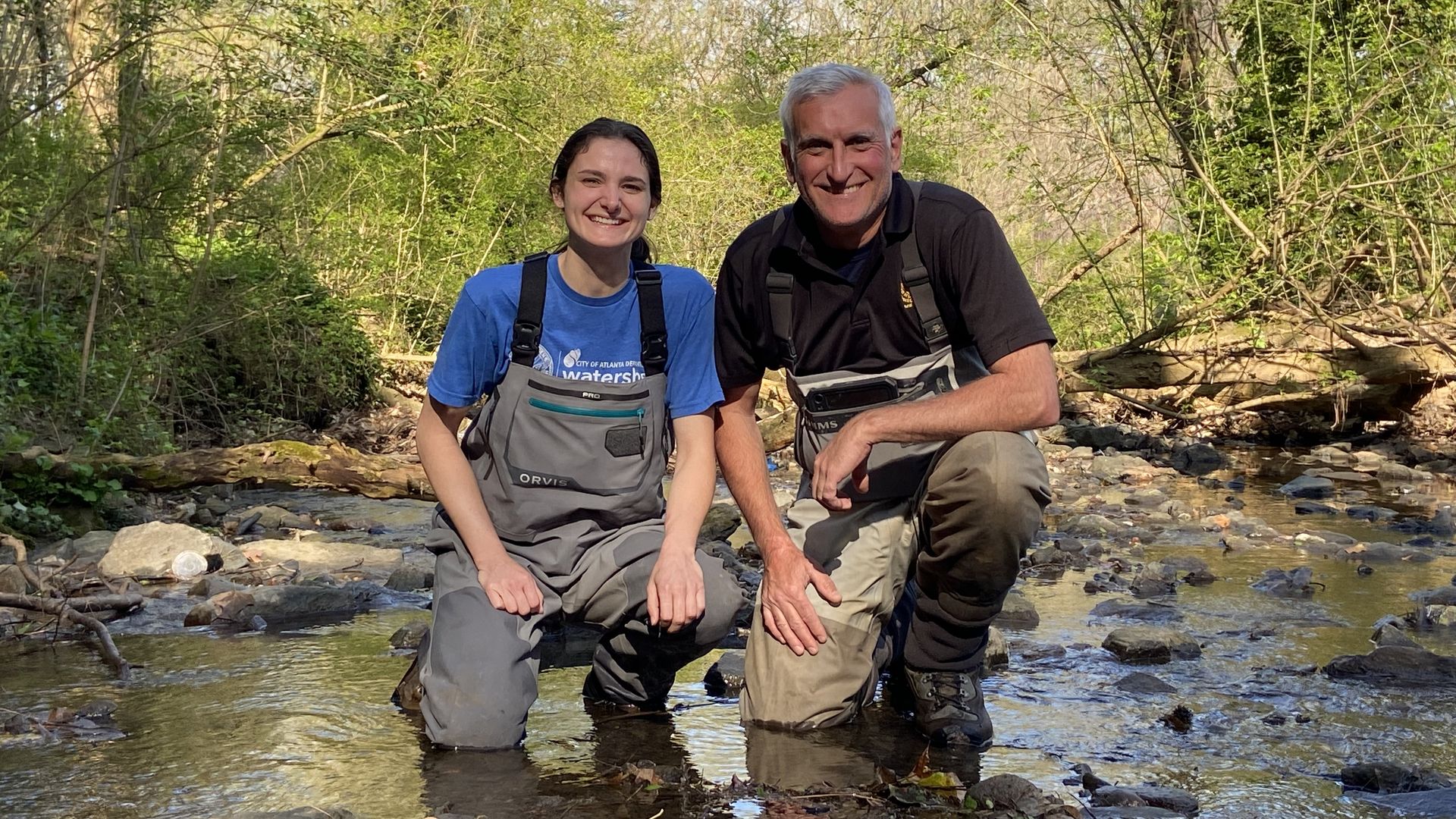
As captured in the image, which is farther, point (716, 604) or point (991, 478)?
point (716, 604)

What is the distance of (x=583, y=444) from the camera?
3.42 meters

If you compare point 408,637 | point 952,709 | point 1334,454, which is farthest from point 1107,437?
point 952,709

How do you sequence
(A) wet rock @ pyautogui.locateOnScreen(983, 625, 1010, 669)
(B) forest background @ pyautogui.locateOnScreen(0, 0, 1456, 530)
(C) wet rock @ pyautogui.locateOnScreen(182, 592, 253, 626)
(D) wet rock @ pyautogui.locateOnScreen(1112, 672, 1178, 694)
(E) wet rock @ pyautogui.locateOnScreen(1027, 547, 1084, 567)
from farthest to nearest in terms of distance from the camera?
(B) forest background @ pyautogui.locateOnScreen(0, 0, 1456, 530) < (E) wet rock @ pyautogui.locateOnScreen(1027, 547, 1084, 567) < (C) wet rock @ pyautogui.locateOnScreen(182, 592, 253, 626) < (A) wet rock @ pyautogui.locateOnScreen(983, 625, 1010, 669) < (D) wet rock @ pyautogui.locateOnScreen(1112, 672, 1178, 694)

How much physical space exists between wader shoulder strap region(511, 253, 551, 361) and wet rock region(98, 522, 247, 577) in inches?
112

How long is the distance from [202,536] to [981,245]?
152 inches

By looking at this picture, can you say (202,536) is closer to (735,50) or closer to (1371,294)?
(1371,294)

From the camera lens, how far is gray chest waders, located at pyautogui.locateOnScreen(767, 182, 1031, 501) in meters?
3.43

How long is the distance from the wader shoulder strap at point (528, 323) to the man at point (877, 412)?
515 mm

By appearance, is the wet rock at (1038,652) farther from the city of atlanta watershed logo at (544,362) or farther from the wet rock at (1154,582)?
the city of atlanta watershed logo at (544,362)

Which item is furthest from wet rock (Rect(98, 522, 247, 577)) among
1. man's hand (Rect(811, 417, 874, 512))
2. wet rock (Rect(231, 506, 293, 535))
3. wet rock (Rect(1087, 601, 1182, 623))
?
wet rock (Rect(1087, 601, 1182, 623))

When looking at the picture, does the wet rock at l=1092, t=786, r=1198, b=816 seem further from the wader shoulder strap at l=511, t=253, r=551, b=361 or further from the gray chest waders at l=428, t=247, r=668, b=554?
the wader shoulder strap at l=511, t=253, r=551, b=361

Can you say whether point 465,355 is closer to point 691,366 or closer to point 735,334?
point 691,366

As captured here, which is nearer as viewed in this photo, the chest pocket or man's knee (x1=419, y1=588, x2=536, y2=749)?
man's knee (x1=419, y1=588, x2=536, y2=749)

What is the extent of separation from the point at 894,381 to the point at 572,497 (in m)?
0.89
